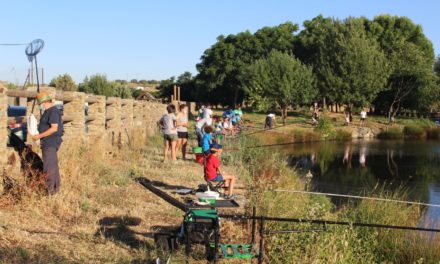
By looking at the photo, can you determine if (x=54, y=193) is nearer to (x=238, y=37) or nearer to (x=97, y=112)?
(x=97, y=112)

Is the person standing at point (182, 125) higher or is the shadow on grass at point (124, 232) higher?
the person standing at point (182, 125)

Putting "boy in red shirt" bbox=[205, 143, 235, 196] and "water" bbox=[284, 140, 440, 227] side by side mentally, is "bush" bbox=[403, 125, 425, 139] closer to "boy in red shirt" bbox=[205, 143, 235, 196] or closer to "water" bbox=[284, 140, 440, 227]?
"water" bbox=[284, 140, 440, 227]

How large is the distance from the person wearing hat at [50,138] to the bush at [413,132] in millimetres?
37246

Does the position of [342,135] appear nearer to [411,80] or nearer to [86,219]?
[411,80]

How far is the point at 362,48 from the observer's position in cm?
4472

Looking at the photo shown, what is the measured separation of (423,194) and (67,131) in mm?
10490

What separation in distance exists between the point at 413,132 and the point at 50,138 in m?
38.3

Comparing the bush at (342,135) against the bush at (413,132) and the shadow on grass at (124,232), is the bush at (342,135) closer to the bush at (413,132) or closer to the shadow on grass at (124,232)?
the bush at (413,132)

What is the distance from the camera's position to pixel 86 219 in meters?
6.72

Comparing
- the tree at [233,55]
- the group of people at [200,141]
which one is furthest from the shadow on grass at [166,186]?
the tree at [233,55]

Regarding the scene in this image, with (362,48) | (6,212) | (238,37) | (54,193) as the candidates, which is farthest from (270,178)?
(238,37)

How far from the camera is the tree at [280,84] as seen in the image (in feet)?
139

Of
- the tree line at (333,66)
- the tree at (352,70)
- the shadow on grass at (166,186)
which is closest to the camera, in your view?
the shadow on grass at (166,186)

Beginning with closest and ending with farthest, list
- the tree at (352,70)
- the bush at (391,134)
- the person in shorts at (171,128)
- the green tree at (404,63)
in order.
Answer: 1. the person in shorts at (171,128)
2. the bush at (391,134)
3. the tree at (352,70)
4. the green tree at (404,63)
